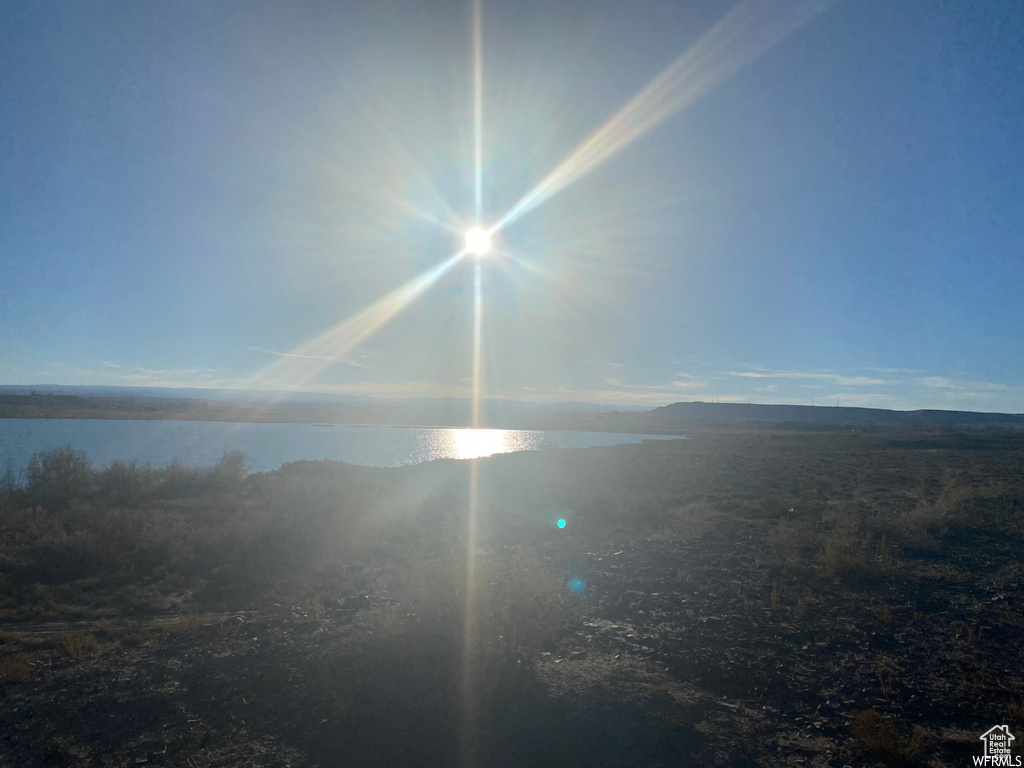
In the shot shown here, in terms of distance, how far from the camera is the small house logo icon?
4930 millimetres

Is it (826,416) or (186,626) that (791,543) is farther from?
(826,416)

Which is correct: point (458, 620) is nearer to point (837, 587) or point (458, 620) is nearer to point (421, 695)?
point (421, 695)

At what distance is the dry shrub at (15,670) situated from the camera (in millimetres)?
7160

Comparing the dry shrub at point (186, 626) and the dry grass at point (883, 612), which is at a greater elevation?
the dry grass at point (883, 612)

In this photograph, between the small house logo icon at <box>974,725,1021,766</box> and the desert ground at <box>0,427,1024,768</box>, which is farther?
the desert ground at <box>0,427,1024,768</box>

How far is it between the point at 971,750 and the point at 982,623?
4.06m

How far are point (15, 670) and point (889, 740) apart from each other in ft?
33.0

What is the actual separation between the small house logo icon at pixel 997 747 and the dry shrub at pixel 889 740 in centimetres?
44

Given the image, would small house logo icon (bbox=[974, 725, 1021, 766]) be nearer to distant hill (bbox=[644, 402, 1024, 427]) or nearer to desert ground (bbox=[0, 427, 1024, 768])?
desert ground (bbox=[0, 427, 1024, 768])

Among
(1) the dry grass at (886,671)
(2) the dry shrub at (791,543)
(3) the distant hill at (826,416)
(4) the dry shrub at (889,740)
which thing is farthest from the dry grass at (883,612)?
(3) the distant hill at (826,416)

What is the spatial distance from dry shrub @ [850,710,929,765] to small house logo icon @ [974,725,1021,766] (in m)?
0.44

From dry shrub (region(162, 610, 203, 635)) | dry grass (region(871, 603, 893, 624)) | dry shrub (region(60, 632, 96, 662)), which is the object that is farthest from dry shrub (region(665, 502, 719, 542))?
dry shrub (region(60, 632, 96, 662))

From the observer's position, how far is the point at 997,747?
16.9 feet

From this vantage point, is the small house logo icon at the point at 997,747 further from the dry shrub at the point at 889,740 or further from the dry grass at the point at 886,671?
the dry grass at the point at 886,671
